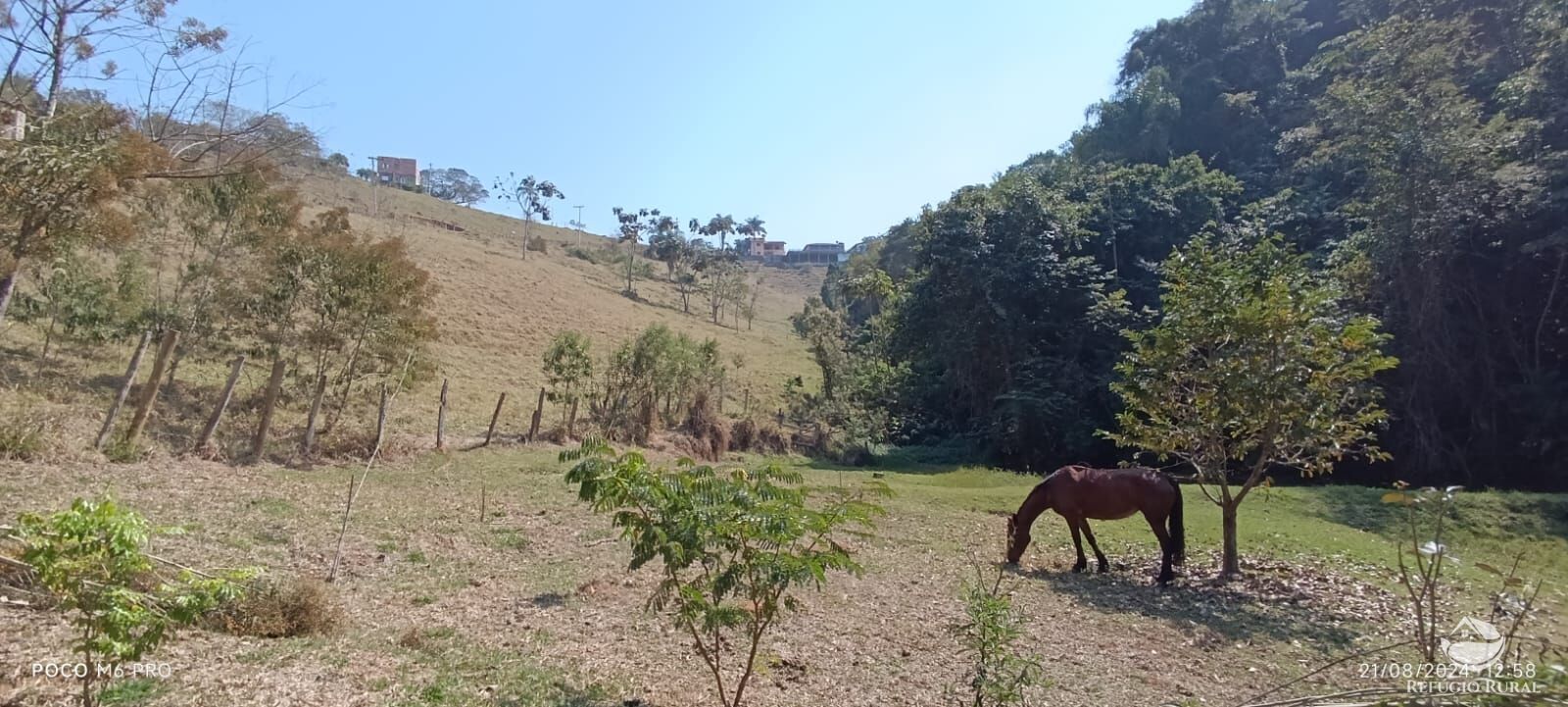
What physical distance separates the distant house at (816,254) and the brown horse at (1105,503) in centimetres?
12504

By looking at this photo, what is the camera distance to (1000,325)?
107ft

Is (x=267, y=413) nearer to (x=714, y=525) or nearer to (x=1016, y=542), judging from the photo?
(x=1016, y=542)

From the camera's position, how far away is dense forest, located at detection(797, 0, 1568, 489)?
23875 millimetres

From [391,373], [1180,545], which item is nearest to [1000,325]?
[1180,545]

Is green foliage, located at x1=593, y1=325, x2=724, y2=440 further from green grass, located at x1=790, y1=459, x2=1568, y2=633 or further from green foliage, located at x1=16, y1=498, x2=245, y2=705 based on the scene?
green foliage, located at x1=16, y1=498, x2=245, y2=705

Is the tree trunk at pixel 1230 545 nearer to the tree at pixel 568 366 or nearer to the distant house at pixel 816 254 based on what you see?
the tree at pixel 568 366

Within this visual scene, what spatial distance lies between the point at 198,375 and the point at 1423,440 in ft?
122

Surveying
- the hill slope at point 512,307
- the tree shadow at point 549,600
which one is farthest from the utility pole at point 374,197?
the tree shadow at point 549,600

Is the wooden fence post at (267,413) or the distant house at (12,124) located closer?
the distant house at (12,124)

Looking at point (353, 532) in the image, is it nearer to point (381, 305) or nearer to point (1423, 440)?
point (381, 305)

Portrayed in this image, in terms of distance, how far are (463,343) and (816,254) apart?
109 metres

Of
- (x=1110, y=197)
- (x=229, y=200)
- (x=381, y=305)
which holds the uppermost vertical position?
(x=1110, y=197)

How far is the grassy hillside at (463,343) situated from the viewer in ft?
58.7

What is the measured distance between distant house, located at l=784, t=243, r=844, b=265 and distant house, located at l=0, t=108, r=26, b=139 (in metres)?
130
